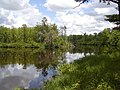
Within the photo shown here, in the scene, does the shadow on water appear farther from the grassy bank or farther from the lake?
the grassy bank

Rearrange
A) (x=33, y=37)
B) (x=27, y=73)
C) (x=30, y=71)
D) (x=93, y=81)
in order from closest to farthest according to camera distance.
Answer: (x=93, y=81) < (x=27, y=73) < (x=30, y=71) < (x=33, y=37)

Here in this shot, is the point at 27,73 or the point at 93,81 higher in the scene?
the point at 93,81

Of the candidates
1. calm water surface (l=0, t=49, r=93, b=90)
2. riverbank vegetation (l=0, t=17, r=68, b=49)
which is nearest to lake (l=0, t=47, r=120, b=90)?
calm water surface (l=0, t=49, r=93, b=90)

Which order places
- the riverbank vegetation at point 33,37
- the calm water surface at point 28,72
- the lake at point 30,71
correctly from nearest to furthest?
1. the lake at point 30,71
2. the calm water surface at point 28,72
3. the riverbank vegetation at point 33,37

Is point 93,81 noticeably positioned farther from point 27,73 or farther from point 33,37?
point 33,37

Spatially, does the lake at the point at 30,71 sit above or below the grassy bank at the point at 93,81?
below

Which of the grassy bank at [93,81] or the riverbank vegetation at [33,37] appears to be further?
the riverbank vegetation at [33,37]

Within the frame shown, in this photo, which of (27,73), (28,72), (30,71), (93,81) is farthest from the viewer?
(30,71)

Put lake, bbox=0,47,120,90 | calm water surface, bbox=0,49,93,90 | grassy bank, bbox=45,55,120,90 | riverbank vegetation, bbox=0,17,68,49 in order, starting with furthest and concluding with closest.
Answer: riverbank vegetation, bbox=0,17,68,49, calm water surface, bbox=0,49,93,90, lake, bbox=0,47,120,90, grassy bank, bbox=45,55,120,90

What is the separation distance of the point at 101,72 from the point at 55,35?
401 ft

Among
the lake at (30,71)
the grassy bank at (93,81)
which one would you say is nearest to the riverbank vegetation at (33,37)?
the lake at (30,71)

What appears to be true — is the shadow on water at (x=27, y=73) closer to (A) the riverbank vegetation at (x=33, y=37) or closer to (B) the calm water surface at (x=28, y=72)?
(B) the calm water surface at (x=28, y=72)

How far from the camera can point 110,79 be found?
16.0m

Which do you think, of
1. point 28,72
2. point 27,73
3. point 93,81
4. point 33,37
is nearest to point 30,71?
point 28,72
